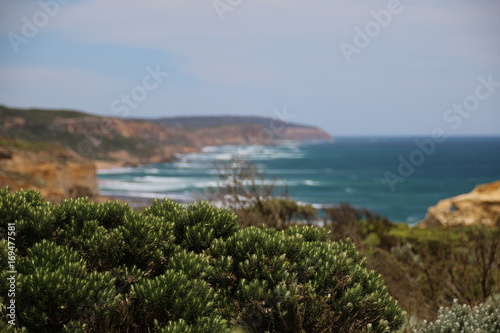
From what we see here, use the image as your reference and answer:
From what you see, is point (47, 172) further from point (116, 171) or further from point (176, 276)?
point (116, 171)

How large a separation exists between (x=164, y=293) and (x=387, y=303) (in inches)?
124

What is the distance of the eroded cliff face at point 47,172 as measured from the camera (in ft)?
95.7

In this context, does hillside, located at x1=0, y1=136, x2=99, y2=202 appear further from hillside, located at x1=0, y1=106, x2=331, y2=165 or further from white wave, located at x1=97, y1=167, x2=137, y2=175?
hillside, located at x1=0, y1=106, x2=331, y2=165

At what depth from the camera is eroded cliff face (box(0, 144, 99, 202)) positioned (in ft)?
95.7

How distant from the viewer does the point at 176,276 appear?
6242mm

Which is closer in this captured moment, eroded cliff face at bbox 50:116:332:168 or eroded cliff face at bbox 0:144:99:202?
eroded cliff face at bbox 0:144:99:202

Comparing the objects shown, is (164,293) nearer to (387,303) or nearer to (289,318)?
(289,318)

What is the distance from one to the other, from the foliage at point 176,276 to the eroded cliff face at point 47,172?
69.7 ft

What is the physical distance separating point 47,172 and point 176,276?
116 ft

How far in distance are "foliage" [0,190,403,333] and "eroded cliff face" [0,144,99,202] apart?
2126cm

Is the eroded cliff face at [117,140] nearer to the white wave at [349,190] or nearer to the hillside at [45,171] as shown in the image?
the white wave at [349,190]

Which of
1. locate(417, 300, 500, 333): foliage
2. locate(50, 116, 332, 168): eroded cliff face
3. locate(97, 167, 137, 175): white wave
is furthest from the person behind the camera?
locate(50, 116, 332, 168): eroded cliff face

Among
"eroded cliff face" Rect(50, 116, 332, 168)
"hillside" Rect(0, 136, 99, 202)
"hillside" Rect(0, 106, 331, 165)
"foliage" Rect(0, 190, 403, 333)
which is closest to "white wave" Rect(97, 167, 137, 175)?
"eroded cliff face" Rect(50, 116, 332, 168)
